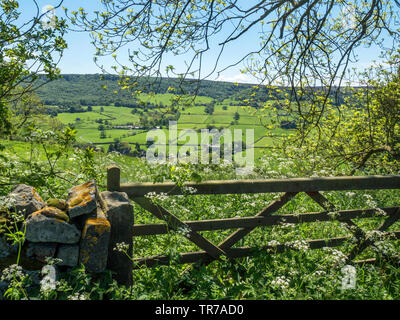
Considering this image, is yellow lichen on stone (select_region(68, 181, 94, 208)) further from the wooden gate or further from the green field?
the green field

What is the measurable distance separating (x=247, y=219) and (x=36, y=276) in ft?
8.75

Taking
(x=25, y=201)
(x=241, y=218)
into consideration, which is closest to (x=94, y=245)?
(x=25, y=201)

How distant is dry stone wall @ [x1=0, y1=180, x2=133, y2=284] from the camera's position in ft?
9.93

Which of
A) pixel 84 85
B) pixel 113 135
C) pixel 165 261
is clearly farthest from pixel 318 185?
pixel 84 85

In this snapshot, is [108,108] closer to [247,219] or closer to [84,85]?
[84,85]

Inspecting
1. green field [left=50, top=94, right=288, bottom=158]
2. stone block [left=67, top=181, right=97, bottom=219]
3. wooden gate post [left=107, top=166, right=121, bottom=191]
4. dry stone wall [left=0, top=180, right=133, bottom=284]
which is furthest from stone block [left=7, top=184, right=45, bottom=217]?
green field [left=50, top=94, right=288, bottom=158]

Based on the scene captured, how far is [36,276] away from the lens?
296 cm

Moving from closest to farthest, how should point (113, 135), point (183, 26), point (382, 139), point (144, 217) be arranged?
1. point (183, 26)
2. point (144, 217)
3. point (382, 139)
4. point (113, 135)

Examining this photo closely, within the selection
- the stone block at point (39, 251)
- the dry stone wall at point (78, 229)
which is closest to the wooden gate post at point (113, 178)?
the dry stone wall at point (78, 229)

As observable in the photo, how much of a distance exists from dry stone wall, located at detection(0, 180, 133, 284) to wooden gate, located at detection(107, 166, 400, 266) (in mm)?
367

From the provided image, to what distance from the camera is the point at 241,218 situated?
4.34 m

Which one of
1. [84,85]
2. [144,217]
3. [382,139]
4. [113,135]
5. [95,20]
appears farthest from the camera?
[84,85]

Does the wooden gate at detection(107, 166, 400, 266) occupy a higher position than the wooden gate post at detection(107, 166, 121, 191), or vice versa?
the wooden gate post at detection(107, 166, 121, 191)
